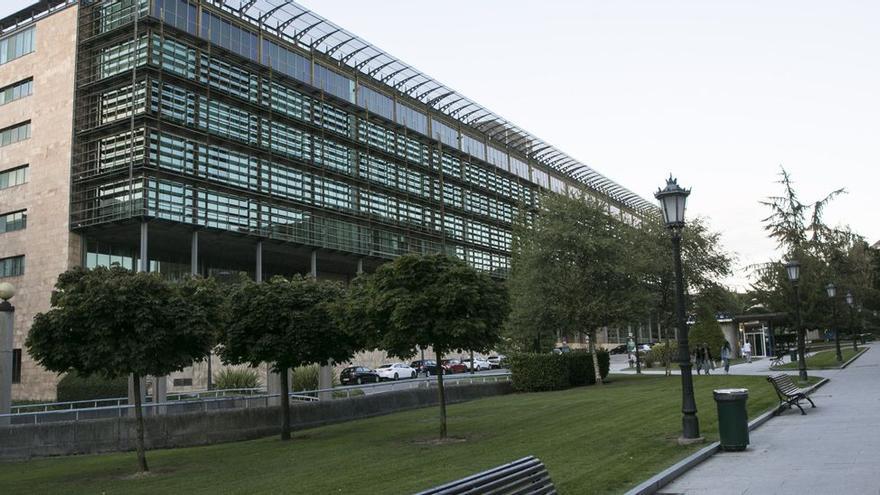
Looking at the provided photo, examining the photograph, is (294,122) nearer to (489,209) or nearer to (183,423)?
(489,209)

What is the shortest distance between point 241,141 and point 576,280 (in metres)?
25.8

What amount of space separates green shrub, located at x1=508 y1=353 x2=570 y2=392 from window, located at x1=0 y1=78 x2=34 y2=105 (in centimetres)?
3791

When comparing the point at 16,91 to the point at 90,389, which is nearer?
the point at 90,389

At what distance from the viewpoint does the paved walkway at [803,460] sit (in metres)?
9.52

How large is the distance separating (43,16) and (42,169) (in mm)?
10588

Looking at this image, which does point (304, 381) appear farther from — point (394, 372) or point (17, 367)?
point (17, 367)

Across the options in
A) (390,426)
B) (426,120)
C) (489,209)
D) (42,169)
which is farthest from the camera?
(489,209)

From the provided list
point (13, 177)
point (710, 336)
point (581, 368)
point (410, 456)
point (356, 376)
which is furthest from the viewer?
point (710, 336)

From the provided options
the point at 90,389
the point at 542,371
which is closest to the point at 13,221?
the point at 90,389

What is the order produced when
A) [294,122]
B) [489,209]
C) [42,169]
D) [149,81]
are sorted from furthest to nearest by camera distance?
[489,209] < [294,122] < [42,169] < [149,81]

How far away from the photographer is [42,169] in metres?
47.4

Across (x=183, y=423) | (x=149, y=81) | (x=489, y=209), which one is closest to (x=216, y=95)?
(x=149, y=81)

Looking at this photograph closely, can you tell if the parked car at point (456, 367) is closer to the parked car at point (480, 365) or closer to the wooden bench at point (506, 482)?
the parked car at point (480, 365)

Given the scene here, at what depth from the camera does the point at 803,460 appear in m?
11.4
